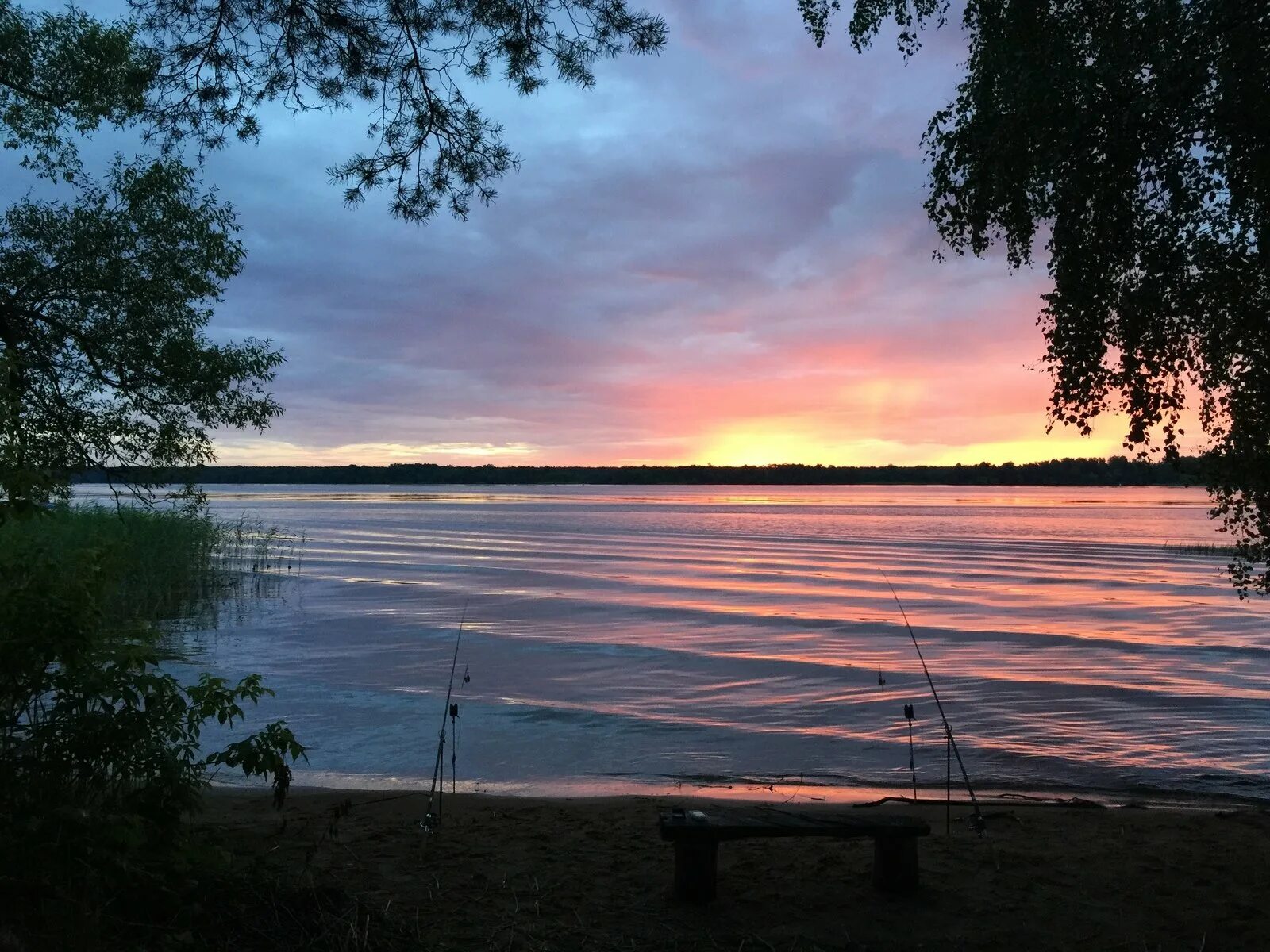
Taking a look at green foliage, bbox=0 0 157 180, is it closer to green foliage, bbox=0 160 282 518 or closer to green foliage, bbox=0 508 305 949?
green foliage, bbox=0 160 282 518

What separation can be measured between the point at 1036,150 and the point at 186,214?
9.59 m

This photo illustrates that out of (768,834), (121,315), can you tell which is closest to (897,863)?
(768,834)

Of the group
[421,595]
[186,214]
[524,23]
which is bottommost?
[421,595]

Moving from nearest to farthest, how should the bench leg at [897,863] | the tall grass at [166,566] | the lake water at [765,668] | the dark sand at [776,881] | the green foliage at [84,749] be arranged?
1. the green foliage at [84,749]
2. the dark sand at [776,881]
3. the bench leg at [897,863]
4. the lake water at [765,668]
5. the tall grass at [166,566]

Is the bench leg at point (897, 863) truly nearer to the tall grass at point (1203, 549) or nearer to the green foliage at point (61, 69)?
the green foliage at point (61, 69)

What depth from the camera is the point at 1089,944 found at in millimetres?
5531

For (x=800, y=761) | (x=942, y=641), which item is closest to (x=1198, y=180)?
(x=800, y=761)

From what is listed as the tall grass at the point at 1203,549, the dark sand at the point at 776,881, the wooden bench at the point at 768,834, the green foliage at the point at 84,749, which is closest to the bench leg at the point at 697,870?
the wooden bench at the point at 768,834

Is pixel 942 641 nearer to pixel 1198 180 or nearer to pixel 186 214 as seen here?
pixel 1198 180

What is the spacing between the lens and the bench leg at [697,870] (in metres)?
5.98

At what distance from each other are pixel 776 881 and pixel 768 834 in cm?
88

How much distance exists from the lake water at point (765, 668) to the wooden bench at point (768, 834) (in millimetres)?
4037

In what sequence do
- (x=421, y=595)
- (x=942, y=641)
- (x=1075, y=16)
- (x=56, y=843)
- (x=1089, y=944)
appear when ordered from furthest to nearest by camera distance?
(x=421, y=595) < (x=942, y=641) < (x=1075, y=16) < (x=1089, y=944) < (x=56, y=843)

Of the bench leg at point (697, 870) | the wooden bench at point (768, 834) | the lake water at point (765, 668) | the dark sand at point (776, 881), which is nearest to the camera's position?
the dark sand at point (776, 881)
